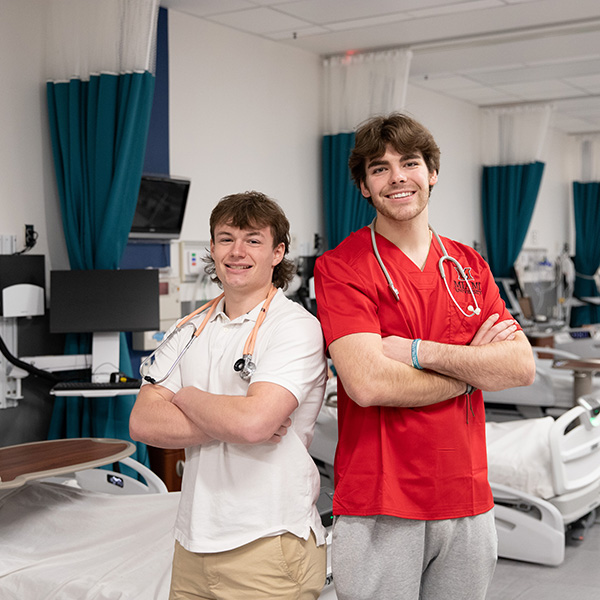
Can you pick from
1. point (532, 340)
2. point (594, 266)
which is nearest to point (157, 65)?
point (532, 340)

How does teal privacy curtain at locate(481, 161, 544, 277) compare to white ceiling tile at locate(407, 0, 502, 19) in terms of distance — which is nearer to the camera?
white ceiling tile at locate(407, 0, 502, 19)

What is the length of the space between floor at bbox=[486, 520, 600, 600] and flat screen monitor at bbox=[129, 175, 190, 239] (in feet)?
9.16

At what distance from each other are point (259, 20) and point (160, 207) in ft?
4.97

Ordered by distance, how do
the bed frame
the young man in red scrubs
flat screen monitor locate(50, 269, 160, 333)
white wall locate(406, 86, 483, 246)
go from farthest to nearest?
white wall locate(406, 86, 483, 246)
flat screen monitor locate(50, 269, 160, 333)
the bed frame
the young man in red scrubs

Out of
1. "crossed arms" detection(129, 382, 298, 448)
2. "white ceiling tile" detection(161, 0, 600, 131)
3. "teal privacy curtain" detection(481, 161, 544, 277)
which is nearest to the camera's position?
"crossed arms" detection(129, 382, 298, 448)

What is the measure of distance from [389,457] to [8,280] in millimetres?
3018

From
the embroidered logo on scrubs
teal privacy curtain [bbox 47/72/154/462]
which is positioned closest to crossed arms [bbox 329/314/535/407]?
the embroidered logo on scrubs

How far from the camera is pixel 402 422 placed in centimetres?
187

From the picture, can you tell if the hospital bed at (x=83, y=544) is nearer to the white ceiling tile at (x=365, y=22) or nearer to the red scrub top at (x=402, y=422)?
the red scrub top at (x=402, y=422)

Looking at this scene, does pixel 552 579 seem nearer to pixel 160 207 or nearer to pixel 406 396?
pixel 406 396

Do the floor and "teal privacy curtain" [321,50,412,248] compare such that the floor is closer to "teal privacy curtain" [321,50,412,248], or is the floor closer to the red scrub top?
the red scrub top

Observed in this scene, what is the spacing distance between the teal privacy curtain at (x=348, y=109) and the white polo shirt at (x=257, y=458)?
4.37 metres

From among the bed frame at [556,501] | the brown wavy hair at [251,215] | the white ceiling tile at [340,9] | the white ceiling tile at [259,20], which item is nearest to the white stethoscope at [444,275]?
the brown wavy hair at [251,215]

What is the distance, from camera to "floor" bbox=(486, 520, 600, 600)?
366cm
